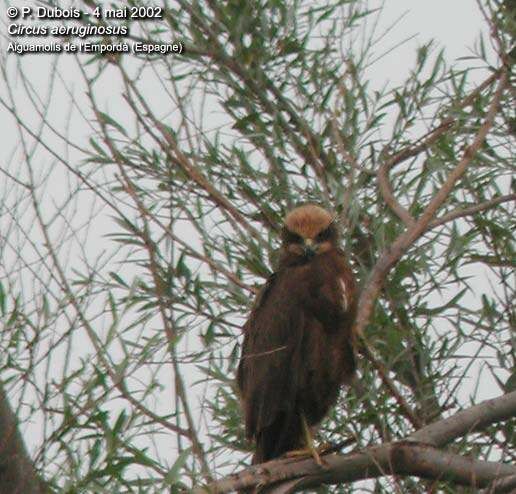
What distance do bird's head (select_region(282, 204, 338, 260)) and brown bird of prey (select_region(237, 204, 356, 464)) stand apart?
11 centimetres

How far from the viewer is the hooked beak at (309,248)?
5809mm

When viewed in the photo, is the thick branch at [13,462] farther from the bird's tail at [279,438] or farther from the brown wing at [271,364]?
the bird's tail at [279,438]

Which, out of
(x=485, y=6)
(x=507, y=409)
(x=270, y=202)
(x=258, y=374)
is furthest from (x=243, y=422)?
(x=485, y=6)

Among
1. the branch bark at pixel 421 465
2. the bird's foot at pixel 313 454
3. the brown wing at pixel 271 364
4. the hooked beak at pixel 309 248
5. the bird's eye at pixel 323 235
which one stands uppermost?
the bird's eye at pixel 323 235

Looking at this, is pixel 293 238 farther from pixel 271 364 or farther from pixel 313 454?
pixel 313 454

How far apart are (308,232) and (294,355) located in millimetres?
510

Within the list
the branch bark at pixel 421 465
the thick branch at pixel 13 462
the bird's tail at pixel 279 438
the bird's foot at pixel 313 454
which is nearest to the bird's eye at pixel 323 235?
the bird's tail at pixel 279 438

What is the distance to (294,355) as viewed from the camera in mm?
5633

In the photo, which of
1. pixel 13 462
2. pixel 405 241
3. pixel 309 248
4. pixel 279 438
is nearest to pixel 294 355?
pixel 279 438

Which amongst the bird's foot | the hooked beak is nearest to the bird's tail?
the bird's foot

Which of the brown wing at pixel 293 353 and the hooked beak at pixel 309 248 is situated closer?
the brown wing at pixel 293 353

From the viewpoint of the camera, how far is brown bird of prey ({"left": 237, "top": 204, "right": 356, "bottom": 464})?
560 cm

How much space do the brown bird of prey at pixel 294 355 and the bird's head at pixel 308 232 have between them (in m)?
0.11

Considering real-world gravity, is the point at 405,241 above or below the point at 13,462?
above
